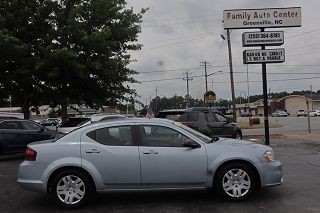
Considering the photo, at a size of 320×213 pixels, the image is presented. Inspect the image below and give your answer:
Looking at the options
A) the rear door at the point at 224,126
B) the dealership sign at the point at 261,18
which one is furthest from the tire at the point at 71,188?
the dealership sign at the point at 261,18

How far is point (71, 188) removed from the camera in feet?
25.4

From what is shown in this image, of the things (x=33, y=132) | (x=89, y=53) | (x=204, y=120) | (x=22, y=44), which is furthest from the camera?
(x=89, y=53)

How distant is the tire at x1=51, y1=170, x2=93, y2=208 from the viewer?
769 cm

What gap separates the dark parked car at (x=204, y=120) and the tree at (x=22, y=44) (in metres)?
7.67

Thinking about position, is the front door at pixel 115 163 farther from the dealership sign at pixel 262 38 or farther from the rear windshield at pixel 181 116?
the dealership sign at pixel 262 38

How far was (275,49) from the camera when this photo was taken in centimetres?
1903

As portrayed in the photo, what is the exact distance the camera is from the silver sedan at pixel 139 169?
7.73 metres

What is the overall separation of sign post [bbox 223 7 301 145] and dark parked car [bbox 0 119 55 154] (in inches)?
341

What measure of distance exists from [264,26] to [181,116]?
5.43 meters

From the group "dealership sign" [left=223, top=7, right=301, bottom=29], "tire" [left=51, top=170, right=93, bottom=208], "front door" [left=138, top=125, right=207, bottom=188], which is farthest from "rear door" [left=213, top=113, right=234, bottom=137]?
"tire" [left=51, top=170, right=93, bottom=208]

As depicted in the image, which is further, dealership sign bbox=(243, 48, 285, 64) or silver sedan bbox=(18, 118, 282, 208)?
dealership sign bbox=(243, 48, 285, 64)

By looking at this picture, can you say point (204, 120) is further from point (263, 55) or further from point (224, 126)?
point (263, 55)

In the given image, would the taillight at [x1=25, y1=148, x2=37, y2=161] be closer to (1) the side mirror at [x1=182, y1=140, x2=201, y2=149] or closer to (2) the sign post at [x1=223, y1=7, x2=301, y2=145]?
(1) the side mirror at [x1=182, y1=140, x2=201, y2=149]

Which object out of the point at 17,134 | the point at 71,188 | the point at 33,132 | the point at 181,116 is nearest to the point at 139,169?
the point at 71,188
